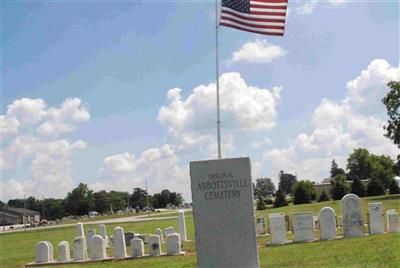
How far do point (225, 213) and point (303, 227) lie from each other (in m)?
9.74

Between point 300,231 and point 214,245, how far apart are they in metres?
9.64

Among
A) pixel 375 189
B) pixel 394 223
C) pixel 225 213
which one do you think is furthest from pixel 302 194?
pixel 225 213

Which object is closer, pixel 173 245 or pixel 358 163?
pixel 173 245

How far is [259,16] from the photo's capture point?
1240cm

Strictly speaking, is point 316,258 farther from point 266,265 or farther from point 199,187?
point 199,187

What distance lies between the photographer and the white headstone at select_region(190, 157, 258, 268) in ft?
36.9

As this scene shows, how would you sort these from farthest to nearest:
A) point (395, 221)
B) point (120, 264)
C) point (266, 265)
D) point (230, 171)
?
point (395, 221), point (120, 264), point (266, 265), point (230, 171)

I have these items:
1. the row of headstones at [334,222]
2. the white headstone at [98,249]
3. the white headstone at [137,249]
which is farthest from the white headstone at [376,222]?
the white headstone at [98,249]

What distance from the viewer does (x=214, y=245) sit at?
1138 cm

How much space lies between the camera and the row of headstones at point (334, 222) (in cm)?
1986

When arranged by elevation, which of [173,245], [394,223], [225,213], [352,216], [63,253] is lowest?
[63,253]

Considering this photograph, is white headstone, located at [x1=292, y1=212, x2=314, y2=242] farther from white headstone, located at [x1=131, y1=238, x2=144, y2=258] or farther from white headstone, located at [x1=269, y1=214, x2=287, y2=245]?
white headstone, located at [x1=131, y1=238, x2=144, y2=258]

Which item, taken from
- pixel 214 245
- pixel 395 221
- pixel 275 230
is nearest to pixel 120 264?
pixel 275 230

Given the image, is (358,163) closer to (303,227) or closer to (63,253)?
(303,227)
